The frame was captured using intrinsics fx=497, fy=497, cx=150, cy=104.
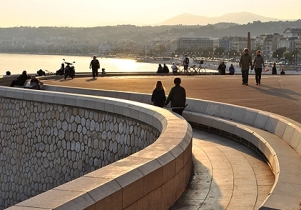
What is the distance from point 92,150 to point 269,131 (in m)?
3.75

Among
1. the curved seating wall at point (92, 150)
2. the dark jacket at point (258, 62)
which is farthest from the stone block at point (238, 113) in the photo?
the dark jacket at point (258, 62)

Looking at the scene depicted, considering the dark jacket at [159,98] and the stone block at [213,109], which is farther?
the dark jacket at [159,98]

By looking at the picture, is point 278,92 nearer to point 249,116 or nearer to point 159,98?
point 159,98

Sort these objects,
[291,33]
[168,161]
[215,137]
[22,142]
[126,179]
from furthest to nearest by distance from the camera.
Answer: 1. [291,33]
2. [22,142]
3. [215,137]
4. [168,161]
5. [126,179]

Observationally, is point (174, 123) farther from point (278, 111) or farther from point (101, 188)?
point (278, 111)

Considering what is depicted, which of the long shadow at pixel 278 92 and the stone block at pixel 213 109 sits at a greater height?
the stone block at pixel 213 109

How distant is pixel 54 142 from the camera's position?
1145cm

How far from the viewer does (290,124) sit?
7.39 m

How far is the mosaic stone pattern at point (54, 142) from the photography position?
362 inches

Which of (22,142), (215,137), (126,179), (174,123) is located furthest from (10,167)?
(126,179)

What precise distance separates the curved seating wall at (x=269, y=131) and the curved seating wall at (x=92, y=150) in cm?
112

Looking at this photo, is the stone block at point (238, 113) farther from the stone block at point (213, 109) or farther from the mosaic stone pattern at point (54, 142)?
the mosaic stone pattern at point (54, 142)

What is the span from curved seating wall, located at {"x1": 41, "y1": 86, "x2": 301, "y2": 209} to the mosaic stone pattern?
1.64m

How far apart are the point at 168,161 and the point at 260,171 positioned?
1880 millimetres
